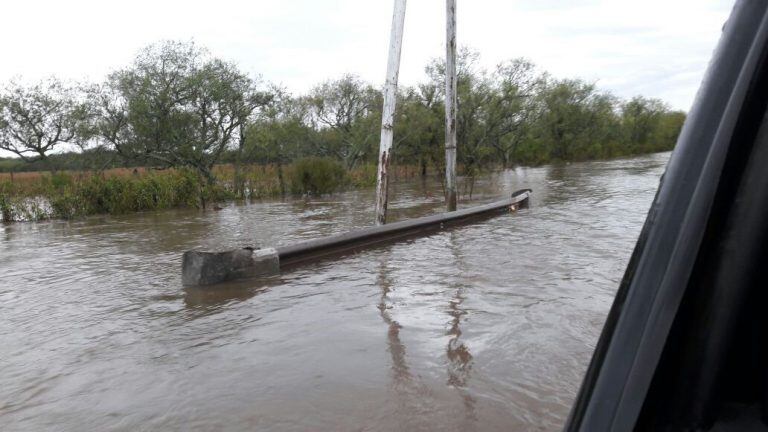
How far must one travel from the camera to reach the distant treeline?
2306cm

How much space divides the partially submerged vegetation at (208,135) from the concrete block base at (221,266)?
38.4 ft

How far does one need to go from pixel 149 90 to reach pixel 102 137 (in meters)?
4.20

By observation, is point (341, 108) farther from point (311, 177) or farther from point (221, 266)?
point (221, 266)

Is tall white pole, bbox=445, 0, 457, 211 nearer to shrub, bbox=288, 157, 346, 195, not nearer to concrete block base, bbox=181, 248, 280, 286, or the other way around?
concrete block base, bbox=181, 248, 280, 286

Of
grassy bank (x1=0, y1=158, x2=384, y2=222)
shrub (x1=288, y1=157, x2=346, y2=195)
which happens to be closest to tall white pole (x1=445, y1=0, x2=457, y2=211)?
grassy bank (x1=0, y1=158, x2=384, y2=222)

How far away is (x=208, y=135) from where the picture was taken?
24062 mm

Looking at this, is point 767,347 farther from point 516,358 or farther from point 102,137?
point 102,137

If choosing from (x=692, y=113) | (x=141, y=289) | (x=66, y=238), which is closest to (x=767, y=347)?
(x=692, y=113)

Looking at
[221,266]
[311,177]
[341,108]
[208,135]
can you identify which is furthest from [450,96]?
[341,108]

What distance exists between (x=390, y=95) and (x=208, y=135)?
17239mm

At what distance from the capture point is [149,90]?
22688mm

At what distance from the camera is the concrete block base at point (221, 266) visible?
5.83 metres

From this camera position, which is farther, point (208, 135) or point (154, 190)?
point (208, 135)

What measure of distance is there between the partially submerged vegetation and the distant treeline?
0.06 meters
